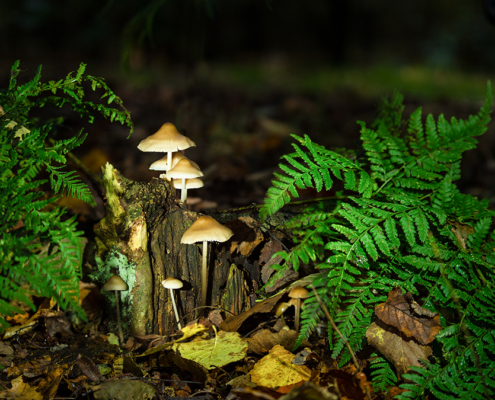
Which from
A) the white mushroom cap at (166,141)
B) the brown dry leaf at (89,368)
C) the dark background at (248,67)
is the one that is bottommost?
the brown dry leaf at (89,368)

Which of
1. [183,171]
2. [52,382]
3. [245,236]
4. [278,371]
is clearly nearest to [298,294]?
[278,371]

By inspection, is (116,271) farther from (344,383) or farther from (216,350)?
(344,383)

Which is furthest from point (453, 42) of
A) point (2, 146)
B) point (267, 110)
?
point (2, 146)

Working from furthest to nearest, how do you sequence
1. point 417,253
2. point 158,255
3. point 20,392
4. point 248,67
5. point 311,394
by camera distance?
point 248,67 < point 158,255 < point 417,253 < point 20,392 < point 311,394

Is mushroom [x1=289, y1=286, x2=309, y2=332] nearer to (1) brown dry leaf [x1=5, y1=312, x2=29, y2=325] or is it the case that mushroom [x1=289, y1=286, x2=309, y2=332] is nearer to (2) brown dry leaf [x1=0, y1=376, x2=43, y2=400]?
(2) brown dry leaf [x1=0, y1=376, x2=43, y2=400]

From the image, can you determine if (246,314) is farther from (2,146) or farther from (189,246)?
(2,146)

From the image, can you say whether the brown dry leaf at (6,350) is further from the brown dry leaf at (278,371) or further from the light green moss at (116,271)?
the brown dry leaf at (278,371)

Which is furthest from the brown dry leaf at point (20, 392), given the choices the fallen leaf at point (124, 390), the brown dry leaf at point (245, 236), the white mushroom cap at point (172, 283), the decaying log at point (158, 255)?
the brown dry leaf at point (245, 236)
